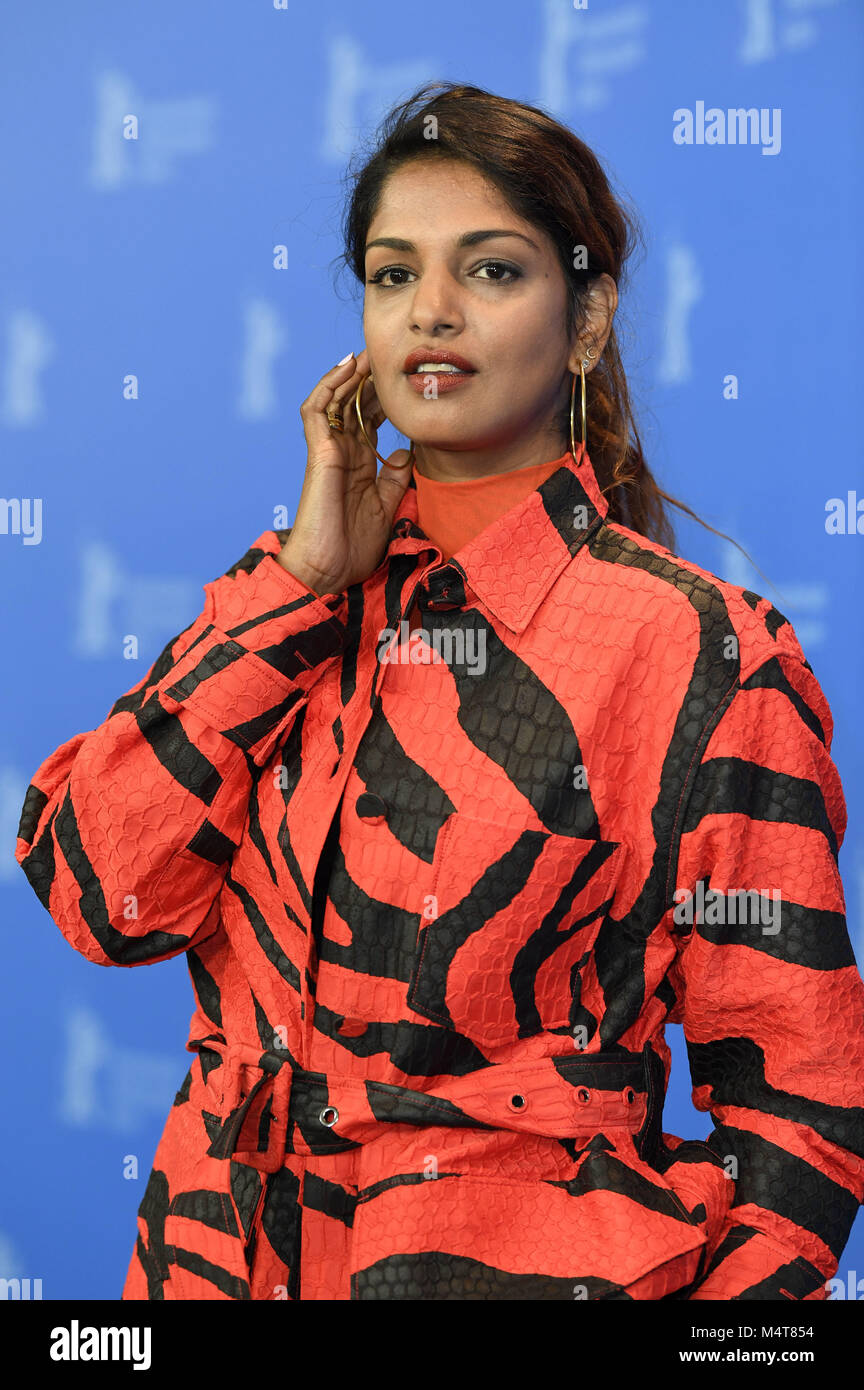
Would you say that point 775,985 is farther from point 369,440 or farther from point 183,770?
point 369,440

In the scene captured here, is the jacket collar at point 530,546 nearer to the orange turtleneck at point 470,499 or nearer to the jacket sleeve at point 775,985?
the orange turtleneck at point 470,499

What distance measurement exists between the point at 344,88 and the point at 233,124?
0.15 metres

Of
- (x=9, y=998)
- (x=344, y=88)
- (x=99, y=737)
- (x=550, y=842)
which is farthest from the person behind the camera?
(x=9, y=998)

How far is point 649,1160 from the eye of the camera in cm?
118

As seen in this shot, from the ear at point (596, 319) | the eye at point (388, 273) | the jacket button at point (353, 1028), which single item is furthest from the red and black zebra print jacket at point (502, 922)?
the eye at point (388, 273)

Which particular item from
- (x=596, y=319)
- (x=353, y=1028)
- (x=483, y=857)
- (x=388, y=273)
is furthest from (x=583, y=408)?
(x=353, y=1028)

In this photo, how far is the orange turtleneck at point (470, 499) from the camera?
49.1 inches

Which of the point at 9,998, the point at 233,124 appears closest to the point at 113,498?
the point at 233,124

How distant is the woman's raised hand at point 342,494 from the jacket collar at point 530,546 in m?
0.07

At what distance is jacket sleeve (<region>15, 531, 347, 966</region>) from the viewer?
120 centimetres

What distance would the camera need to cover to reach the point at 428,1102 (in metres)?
1.11

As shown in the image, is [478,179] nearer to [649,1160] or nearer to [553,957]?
[553,957]

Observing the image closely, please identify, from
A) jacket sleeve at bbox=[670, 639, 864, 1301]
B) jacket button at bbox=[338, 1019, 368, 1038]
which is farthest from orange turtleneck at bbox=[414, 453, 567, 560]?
jacket button at bbox=[338, 1019, 368, 1038]

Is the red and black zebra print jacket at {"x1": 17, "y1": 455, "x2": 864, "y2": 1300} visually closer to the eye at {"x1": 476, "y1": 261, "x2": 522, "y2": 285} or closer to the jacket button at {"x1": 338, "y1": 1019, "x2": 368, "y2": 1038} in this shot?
the jacket button at {"x1": 338, "y1": 1019, "x2": 368, "y2": 1038}
